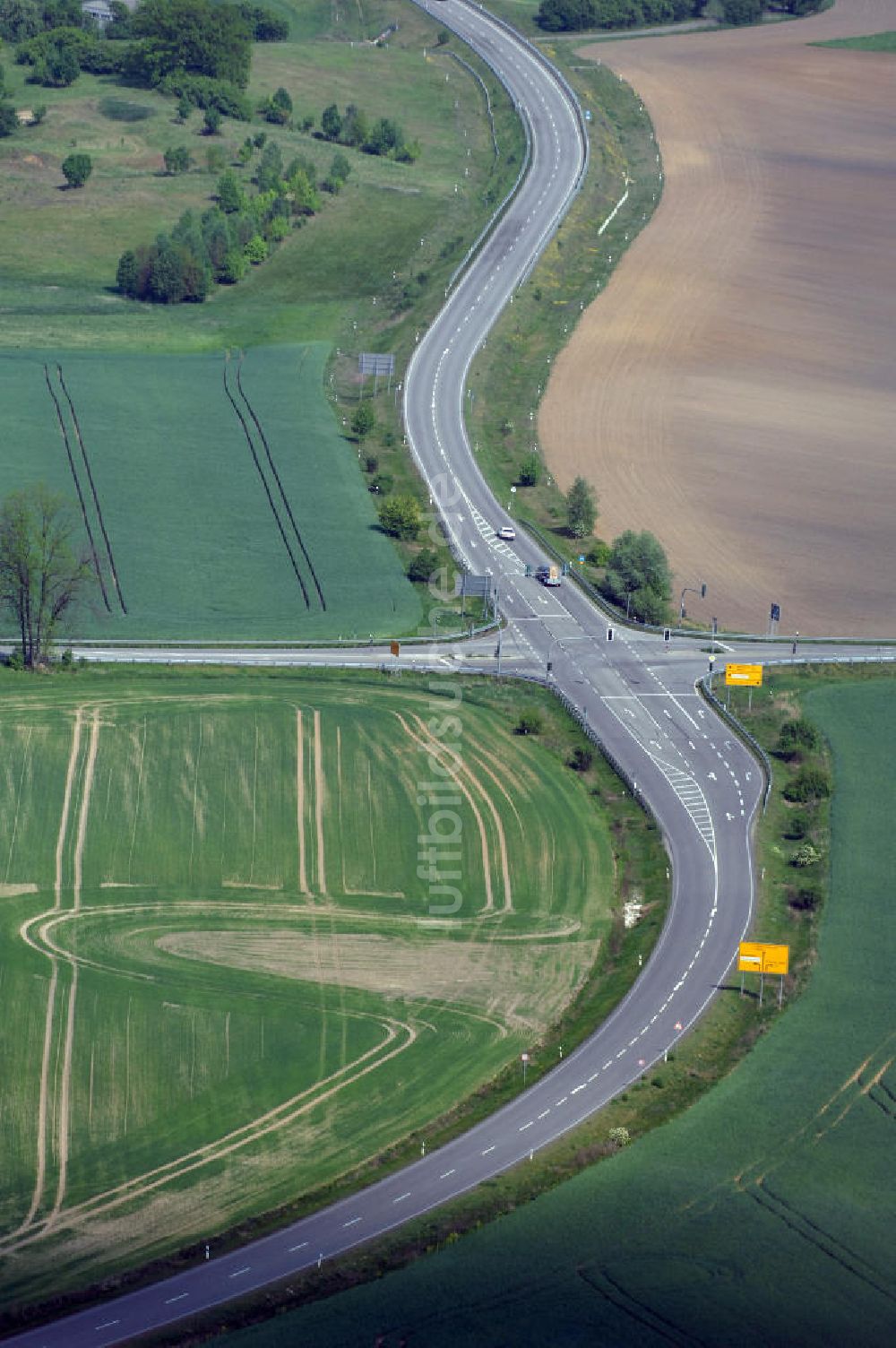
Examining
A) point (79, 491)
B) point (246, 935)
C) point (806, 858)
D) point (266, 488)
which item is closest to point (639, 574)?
point (266, 488)

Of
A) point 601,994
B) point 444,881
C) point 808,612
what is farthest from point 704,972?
point 808,612

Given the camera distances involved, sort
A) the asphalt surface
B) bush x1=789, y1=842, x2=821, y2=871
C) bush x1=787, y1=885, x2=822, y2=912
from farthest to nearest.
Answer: bush x1=789, y1=842, x2=821, y2=871, bush x1=787, y1=885, x2=822, y2=912, the asphalt surface

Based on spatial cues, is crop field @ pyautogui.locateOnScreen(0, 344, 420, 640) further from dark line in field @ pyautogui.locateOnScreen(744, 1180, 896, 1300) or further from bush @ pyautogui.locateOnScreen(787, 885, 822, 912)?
dark line in field @ pyautogui.locateOnScreen(744, 1180, 896, 1300)

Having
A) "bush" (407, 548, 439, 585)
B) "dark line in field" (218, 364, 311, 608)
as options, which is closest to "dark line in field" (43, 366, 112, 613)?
"dark line in field" (218, 364, 311, 608)

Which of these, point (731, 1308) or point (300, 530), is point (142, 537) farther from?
point (731, 1308)

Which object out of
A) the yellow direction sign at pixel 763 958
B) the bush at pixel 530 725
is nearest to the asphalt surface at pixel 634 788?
the yellow direction sign at pixel 763 958

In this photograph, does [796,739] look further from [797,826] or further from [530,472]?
[530,472]
